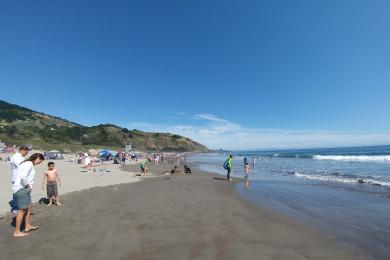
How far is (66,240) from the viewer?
646cm

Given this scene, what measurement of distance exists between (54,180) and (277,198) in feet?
32.7

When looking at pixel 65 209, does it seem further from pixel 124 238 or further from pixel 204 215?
pixel 204 215

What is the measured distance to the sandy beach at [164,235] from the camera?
570cm

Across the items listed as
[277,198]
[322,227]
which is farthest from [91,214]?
[277,198]

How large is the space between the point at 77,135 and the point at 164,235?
11520 centimetres

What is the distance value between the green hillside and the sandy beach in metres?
59.3

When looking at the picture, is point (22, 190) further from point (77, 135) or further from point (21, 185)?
point (77, 135)

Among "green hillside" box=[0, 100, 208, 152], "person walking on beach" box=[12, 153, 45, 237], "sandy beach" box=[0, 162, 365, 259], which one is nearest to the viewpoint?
"sandy beach" box=[0, 162, 365, 259]

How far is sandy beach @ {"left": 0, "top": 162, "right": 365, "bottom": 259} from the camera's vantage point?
5.70 m

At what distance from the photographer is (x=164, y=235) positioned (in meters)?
6.92

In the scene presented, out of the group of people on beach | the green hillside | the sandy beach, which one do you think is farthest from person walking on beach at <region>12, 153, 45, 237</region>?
the green hillside

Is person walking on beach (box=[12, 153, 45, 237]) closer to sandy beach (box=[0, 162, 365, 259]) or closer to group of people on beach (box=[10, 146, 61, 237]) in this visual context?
group of people on beach (box=[10, 146, 61, 237])

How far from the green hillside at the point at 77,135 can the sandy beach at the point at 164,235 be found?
2334 inches

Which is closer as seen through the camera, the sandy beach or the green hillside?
the sandy beach
